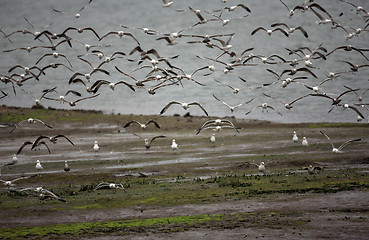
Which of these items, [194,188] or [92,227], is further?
[194,188]

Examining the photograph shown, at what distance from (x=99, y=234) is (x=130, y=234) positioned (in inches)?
32.2

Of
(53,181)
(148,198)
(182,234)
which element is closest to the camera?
(182,234)

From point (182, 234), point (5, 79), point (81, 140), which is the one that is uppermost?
point (5, 79)

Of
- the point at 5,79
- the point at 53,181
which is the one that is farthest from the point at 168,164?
the point at 5,79

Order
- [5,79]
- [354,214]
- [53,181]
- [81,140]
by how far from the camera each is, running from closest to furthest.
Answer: [354,214] → [53,181] → [5,79] → [81,140]

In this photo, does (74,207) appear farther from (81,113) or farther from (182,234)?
(81,113)

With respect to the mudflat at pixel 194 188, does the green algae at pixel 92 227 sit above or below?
below

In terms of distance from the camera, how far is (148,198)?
20.1 metres

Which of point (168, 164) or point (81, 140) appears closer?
point (168, 164)

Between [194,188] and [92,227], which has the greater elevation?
[194,188]

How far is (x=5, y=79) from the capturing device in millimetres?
26359

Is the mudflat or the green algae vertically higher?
the mudflat

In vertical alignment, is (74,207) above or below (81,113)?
below

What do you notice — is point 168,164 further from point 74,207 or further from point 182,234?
point 182,234
